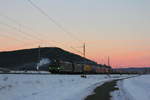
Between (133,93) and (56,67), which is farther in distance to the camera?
(56,67)

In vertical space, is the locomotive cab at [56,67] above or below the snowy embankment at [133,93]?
above

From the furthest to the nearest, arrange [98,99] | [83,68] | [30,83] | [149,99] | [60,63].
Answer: [83,68] → [60,63] → [30,83] → [98,99] → [149,99]

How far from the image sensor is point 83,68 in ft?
302

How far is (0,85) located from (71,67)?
57064 mm

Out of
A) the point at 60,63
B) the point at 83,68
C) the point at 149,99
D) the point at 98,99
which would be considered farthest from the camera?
the point at 83,68

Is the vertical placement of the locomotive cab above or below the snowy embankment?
above

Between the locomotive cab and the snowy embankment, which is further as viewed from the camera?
the locomotive cab

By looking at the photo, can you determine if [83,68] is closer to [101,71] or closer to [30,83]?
[101,71]

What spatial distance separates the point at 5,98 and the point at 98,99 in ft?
23.8

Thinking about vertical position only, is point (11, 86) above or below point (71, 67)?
below

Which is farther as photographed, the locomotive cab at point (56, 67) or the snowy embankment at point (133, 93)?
the locomotive cab at point (56, 67)

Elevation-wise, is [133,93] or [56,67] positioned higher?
[56,67]

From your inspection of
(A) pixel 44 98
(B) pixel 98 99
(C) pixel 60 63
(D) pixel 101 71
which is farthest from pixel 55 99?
(D) pixel 101 71

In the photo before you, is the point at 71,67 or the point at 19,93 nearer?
the point at 19,93
